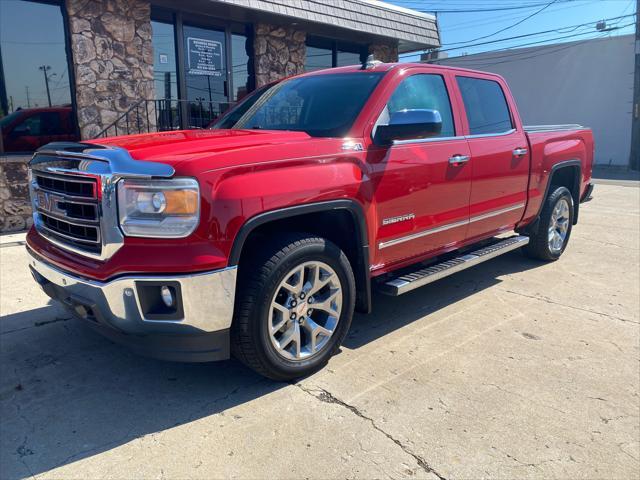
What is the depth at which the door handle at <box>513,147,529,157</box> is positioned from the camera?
4869 mm

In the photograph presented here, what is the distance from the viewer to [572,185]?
626 cm

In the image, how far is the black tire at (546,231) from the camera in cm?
571

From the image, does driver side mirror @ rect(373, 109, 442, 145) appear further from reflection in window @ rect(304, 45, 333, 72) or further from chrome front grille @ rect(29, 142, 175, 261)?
reflection in window @ rect(304, 45, 333, 72)

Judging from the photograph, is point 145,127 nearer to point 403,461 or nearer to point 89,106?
point 89,106

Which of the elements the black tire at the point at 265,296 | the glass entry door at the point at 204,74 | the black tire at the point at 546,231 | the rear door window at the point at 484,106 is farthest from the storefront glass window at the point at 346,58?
the black tire at the point at 265,296

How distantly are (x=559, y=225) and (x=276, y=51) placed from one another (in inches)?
256

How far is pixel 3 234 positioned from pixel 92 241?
18.2ft

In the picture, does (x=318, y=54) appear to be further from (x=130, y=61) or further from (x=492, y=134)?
(x=492, y=134)

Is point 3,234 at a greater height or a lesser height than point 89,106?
lesser

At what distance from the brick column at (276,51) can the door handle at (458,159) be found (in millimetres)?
6586

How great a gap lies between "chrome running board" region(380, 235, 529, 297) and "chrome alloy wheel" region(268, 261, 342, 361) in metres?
0.54

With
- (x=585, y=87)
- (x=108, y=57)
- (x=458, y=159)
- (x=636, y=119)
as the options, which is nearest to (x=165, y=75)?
(x=108, y=57)

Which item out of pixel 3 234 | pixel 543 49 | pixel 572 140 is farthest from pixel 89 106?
pixel 543 49

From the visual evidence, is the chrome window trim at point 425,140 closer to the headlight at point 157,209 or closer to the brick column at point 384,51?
the headlight at point 157,209
